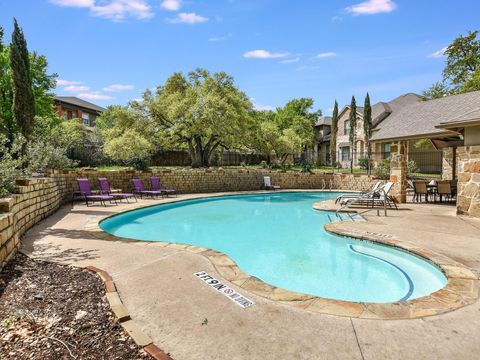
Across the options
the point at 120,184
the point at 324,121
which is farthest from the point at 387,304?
the point at 324,121

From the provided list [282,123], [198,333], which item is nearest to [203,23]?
[198,333]

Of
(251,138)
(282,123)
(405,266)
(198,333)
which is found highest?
(282,123)

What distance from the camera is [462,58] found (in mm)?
23422

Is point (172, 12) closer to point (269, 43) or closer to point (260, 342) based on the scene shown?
point (269, 43)

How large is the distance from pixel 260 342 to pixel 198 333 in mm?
544

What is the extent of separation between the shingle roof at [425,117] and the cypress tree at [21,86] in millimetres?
19059

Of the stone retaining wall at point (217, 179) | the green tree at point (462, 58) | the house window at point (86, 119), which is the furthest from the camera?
the house window at point (86, 119)

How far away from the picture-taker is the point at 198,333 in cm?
257

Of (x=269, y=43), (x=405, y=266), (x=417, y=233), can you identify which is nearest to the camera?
(x=405, y=266)

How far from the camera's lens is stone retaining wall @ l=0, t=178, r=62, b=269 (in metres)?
4.30

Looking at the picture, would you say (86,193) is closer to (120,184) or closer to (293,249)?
(120,184)

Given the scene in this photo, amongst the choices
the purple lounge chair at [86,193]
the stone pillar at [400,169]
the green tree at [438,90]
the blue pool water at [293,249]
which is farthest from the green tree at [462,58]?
the purple lounge chair at [86,193]

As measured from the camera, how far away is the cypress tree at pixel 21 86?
17.2 metres

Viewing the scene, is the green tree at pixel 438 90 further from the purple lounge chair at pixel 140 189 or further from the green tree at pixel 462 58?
the purple lounge chair at pixel 140 189
